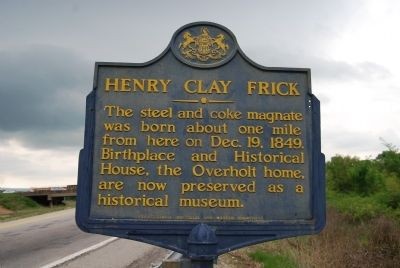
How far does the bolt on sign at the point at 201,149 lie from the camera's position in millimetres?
4477

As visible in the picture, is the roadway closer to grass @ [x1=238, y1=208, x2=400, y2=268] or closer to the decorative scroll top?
grass @ [x1=238, y1=208, x2=400, y2=268]

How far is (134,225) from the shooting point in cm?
442

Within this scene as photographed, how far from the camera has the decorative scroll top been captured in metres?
4.79

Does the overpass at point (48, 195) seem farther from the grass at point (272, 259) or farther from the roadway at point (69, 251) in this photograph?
the grass at point (272, 259)

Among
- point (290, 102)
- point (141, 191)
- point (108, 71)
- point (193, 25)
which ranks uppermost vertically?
point (193, 25)

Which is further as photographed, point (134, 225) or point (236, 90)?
point (236, 90)

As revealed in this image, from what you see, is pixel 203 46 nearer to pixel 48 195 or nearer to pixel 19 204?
pixel 19 204

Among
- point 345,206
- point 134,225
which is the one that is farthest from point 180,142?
point 345,206

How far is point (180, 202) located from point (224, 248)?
0.61m

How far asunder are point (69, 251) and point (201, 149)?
325 inches

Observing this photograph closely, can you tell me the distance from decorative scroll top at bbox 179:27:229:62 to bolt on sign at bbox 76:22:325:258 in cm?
1

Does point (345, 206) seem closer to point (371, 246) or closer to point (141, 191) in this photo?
point (371, 246)

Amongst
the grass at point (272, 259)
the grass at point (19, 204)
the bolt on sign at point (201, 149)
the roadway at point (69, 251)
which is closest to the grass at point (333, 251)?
the grass at point (272, 259)

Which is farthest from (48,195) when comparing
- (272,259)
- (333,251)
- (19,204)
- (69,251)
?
(333,251)
